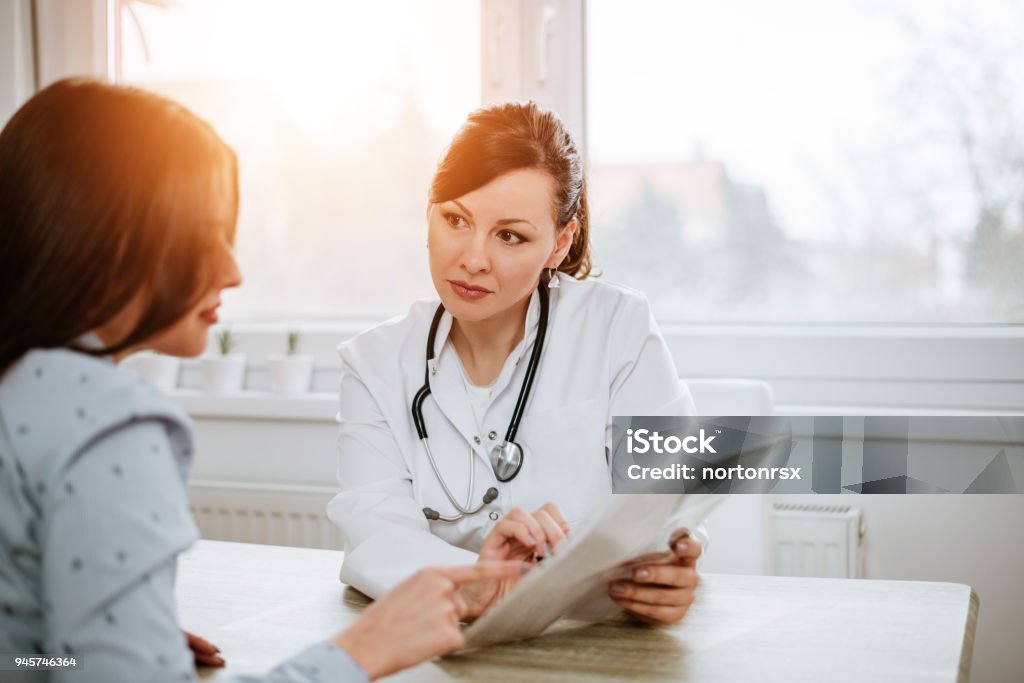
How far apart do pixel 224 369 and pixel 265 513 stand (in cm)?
42

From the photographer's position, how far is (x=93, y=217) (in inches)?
Answer: 28.2

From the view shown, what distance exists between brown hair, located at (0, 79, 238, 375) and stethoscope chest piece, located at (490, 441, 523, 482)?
0.81 m

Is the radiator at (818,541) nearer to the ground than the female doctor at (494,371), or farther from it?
nearer to the ground

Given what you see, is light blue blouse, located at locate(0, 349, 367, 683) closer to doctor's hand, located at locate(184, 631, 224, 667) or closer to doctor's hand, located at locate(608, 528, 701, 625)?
doctor's hand, located at locate(184, 631, 224, 667)

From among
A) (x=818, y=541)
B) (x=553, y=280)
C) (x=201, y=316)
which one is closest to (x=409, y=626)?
(x=201, y=316)

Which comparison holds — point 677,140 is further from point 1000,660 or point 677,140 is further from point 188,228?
point 188,228

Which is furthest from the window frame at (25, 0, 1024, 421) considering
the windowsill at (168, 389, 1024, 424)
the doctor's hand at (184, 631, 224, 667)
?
the doctor's hand at (184, 631, 224, 667)

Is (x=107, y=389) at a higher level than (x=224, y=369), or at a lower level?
higher

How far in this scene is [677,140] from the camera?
93.1 inches

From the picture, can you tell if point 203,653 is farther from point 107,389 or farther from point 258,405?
point 258,405

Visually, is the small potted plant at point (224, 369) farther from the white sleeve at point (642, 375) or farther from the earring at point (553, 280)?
the white sleeve at point (642, 375)

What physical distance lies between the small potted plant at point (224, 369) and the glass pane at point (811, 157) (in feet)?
3.30

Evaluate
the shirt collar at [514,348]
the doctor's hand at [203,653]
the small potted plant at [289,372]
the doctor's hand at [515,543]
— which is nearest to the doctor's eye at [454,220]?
the shirt collar at [514,348]

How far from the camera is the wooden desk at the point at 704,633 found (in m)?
0.98
